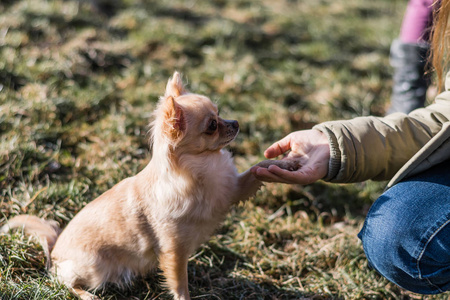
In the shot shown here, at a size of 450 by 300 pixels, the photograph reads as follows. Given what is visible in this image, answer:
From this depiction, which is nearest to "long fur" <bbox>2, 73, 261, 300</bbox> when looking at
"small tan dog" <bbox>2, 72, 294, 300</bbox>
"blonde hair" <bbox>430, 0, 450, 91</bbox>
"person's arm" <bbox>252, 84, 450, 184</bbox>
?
"small tan dog" <bbox>2, 72, 294, 300</bbox>

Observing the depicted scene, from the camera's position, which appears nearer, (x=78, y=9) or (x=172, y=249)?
(x=172, y=249)

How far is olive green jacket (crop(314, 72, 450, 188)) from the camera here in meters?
2.09

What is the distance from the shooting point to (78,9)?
17.3 feet

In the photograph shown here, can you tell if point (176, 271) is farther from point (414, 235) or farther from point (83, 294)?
point (414, 235)

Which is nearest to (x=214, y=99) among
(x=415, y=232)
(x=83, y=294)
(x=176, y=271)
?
(x=176, y=271)

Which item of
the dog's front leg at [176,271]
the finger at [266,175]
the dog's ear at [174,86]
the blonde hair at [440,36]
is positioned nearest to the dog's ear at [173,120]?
the dog's ear at [174,86]

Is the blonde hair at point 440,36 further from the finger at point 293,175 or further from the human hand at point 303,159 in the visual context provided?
the finger at point 293,175

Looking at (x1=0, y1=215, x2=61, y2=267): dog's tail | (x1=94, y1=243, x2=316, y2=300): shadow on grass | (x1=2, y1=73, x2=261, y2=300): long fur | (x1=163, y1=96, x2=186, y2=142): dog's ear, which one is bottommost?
(x1=94, y1=243, x2=316, y2=300): shadow on grass

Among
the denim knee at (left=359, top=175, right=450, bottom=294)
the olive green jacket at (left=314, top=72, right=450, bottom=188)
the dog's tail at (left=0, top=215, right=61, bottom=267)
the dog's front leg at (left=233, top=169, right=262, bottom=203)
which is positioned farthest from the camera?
the dog's tail at (left=0, top=215, right=61, bottom=267)

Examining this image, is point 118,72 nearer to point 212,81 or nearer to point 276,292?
point 212,81

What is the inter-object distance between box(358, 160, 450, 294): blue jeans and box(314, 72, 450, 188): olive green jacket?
3.7 inches

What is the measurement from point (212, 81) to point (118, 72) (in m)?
0.98

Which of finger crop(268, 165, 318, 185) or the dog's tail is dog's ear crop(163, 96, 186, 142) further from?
the dog's tail

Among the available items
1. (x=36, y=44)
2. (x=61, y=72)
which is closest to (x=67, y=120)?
(x=61, y=72)
